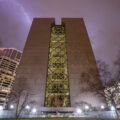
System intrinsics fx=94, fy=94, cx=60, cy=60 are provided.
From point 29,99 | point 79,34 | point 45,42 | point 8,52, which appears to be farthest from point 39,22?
point 8,52

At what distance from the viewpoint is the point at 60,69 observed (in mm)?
31312

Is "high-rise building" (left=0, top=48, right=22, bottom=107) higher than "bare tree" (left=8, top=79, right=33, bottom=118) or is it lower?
higher

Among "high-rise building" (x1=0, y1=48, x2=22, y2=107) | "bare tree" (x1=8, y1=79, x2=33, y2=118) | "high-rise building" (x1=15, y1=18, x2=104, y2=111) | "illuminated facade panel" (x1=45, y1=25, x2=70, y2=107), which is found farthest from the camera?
"high-rise building" (x1=0, y1=48, x2=22, y2=107)

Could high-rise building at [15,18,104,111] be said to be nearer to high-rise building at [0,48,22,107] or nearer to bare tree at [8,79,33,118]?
bare tree at [8,79,33,118]

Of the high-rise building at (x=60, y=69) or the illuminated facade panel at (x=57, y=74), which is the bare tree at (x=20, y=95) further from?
the illuminated facade panel at (x=57, y=74)

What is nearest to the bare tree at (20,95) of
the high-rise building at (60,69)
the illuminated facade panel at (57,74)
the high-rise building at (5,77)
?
the high-rise building at (60,69)

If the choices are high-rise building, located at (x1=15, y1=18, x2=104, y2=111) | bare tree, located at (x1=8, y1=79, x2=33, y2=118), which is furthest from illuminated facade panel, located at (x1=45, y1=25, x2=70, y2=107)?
bare tree, located at (x1=8, y1=79, x2=33, y2=118)

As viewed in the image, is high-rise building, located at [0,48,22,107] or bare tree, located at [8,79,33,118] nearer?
bare tree, located at [8,79,33,118]

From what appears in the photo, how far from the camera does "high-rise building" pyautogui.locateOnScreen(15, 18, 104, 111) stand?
21.5 metres

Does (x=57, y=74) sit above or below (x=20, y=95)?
above

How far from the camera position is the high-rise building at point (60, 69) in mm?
21458

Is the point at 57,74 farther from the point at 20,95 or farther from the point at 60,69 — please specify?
the point at 20,95

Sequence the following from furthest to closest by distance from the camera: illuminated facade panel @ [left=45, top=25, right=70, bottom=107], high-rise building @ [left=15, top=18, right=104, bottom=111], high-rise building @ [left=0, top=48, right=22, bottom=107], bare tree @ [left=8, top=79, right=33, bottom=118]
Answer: high-rise building @ [left=0, top=48, right=22, bottom=107]
illuminated facade panel @ [left=45, top=25, right=70, bottom=107]
high-rise building @ [left=15, top=18, right=104, bottom=111]
bare tree @ [left=8, top=79, right=33, bottom=118]

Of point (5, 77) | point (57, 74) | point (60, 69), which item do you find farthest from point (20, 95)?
point (5, 77)
